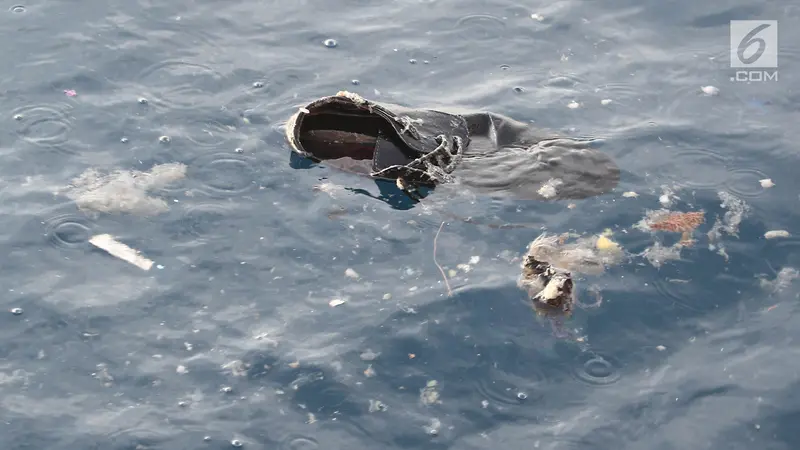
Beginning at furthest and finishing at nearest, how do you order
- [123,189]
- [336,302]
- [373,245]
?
[123,189]
[373,245]
[336,302]

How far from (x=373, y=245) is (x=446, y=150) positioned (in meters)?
1.05

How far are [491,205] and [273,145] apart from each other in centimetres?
188

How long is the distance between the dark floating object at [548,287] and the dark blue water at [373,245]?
0.31 feet

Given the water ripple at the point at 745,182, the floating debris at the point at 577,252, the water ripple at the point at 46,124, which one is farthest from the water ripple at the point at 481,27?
the water ripple at the point at 46,124

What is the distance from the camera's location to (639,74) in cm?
793

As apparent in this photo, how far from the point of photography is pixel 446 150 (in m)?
6.82

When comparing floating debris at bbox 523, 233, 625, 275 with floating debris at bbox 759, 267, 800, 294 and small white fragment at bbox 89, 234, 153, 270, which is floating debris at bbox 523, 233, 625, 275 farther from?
small white fragment at bbox 89, 234, 153, 270

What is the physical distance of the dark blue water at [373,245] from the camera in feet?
17.2

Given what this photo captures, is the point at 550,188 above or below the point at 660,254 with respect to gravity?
above

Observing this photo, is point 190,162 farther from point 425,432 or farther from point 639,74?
point 639,74

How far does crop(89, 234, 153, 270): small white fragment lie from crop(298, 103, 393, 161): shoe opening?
164cm

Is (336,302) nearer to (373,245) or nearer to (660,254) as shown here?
(373,245)

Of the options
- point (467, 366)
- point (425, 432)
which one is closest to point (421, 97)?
point (467, 366)

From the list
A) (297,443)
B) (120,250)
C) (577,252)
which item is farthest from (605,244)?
(120,250)
